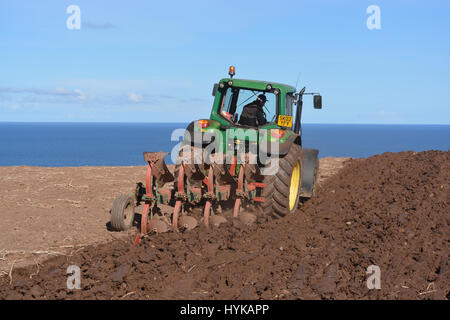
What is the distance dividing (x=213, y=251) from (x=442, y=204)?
4.21 metres

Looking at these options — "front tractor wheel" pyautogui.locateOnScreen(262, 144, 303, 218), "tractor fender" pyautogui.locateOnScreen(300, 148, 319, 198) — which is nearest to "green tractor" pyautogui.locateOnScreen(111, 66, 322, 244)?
"front tractor wheel" pyautogui.locateOnScreen(262, 144, 303, 218)

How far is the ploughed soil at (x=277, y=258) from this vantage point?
487cm

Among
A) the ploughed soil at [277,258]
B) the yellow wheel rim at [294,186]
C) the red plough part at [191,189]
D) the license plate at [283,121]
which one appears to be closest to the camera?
the ploughed soil at [277,258]

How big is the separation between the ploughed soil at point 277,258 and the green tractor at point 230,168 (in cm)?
33

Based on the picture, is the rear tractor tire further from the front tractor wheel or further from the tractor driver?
the tractor driver

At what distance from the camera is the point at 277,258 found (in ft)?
19.2

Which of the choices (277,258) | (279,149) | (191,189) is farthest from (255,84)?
(277,258)

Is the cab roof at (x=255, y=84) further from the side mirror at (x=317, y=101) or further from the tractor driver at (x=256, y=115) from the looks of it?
the side mirror at (x=317, y=101)

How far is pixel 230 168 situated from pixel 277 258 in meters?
2.12

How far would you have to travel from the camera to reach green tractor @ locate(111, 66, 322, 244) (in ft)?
23.5

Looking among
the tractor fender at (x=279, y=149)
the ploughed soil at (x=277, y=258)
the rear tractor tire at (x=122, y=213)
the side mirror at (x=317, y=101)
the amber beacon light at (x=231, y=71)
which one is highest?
the amber beacon light at (x=231, y=71)

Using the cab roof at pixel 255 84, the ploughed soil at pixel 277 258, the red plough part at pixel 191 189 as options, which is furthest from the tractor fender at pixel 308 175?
the red plough part at pixel 191 189

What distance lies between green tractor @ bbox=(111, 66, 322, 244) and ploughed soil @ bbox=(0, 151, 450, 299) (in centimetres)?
33
